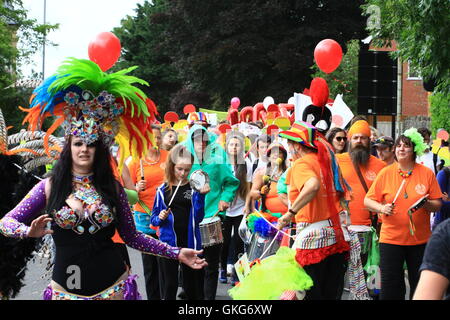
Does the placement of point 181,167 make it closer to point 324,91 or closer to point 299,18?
point 324,91

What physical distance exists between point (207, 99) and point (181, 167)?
3192 centimetres

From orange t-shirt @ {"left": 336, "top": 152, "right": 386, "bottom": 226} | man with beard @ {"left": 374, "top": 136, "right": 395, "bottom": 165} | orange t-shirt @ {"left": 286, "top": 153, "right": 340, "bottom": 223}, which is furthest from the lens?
man with beard @ {"left": 374, "top": 136, "right": 395, "bottom": 165}

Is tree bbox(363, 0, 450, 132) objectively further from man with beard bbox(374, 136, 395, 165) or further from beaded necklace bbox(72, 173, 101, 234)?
beaded necklace bbox(72, 173, 101, 234)

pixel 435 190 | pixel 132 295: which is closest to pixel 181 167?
pixel 435 190

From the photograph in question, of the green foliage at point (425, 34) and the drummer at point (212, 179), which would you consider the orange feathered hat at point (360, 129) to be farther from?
the drummer at point (212, 179)

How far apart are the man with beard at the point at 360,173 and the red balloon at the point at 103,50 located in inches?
110

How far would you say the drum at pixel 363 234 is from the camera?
7945mm

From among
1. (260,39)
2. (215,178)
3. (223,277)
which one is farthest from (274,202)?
(260,39)

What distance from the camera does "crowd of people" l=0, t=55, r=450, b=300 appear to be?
14.2 feet

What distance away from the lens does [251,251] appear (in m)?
7.38

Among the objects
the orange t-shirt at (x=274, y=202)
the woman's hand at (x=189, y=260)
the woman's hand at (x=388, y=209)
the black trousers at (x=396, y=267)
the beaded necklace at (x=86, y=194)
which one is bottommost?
the black trousers at (x=396, y=267)

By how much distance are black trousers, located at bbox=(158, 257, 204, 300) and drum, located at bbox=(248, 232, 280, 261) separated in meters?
0.55

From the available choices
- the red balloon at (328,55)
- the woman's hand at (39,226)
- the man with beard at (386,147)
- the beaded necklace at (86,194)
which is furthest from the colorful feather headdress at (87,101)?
the red balloon at (328,55)

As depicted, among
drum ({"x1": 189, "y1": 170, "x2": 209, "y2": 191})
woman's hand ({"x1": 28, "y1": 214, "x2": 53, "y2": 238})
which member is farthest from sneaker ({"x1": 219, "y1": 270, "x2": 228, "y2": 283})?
woman's hand ({"x1": 28, "y1": 214, "x2": 53, "y2": 238})
